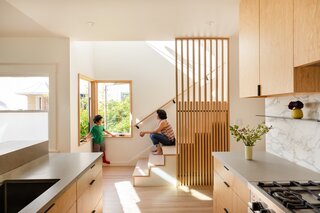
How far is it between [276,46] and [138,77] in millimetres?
4288

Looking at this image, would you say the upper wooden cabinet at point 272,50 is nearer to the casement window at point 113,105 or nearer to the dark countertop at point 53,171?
the dark countertop at point 53,171

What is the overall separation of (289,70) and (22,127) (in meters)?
4.10

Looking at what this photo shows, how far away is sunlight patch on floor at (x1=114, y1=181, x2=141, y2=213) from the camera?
331 centimetres

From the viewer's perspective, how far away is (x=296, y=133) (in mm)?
2113

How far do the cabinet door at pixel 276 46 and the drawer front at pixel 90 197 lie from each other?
1710 mm

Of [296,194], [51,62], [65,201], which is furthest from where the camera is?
[51,62]

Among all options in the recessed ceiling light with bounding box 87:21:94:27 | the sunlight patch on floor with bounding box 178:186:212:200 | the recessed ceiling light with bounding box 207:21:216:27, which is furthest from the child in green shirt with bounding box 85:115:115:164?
the recessed ceiling light with bounding box 207:21:216:27

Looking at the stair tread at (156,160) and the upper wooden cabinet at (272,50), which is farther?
the stair tread at (156,160)

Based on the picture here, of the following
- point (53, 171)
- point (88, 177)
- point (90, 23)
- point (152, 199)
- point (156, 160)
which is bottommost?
point (152, 199)

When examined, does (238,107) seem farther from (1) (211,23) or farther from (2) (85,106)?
(2) (85,106)

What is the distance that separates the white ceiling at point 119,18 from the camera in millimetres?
2650

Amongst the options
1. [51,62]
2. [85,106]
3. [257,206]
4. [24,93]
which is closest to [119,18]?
[51,62]

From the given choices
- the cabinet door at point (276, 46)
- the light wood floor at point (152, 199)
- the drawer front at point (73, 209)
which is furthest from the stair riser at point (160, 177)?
the cabinet door at point (276, 46)

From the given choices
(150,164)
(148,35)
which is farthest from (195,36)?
(150,164)
